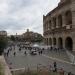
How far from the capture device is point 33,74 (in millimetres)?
18953

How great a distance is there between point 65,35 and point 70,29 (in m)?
3.89

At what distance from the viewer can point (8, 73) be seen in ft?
74.9

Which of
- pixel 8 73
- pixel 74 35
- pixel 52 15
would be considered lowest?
pixel 8 73

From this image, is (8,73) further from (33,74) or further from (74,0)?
(74,0)

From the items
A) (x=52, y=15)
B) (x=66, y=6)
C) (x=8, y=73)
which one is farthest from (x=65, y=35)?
(x=8, y=73)

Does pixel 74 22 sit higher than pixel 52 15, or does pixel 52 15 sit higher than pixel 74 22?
pixel 52 15

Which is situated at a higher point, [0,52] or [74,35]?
[74,35]

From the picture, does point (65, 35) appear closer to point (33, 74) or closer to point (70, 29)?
point (70, 29)

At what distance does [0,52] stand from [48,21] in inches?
1078

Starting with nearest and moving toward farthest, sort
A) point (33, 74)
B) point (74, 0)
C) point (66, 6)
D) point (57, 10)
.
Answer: point (33, 74) < point (74, 0) < point (66, 6) < point (57, 10)

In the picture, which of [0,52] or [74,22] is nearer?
[74,22]

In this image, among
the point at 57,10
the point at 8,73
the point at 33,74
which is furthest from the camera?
the point at 57,10

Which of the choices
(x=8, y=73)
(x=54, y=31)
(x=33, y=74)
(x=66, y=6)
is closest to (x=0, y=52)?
(x=54, y=31)

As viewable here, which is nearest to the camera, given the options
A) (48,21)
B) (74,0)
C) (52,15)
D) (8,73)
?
(8,73)
